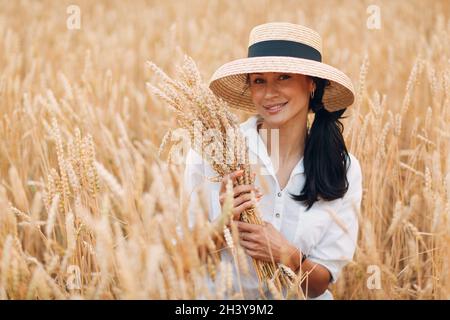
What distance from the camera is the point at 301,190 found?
1.53 m

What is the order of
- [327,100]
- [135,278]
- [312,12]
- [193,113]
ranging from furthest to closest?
[312,12]
[327,100]
[193,113]
[135,278]

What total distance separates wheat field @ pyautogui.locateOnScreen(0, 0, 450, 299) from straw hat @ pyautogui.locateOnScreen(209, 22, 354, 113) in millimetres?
120

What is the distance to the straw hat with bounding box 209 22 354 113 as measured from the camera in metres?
1.41

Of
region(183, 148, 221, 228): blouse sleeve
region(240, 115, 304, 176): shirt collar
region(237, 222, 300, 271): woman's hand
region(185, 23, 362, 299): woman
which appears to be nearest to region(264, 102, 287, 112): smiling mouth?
region(185, 23, 362, 299): woman

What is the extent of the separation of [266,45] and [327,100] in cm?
33

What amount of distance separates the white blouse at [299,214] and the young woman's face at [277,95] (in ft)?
0.33

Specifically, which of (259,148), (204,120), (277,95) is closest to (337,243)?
(259,148)

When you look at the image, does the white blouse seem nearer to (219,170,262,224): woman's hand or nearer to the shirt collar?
the shirt collar

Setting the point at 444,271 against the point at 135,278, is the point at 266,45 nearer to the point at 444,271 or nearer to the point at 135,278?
the point at 444,271

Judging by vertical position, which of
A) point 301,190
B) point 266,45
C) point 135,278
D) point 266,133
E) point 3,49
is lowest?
point 135,278

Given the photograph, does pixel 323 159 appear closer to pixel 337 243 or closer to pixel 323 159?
pixel 323 159

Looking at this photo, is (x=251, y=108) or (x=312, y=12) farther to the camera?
(x=312, y=12)

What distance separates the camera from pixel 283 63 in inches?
55.2
